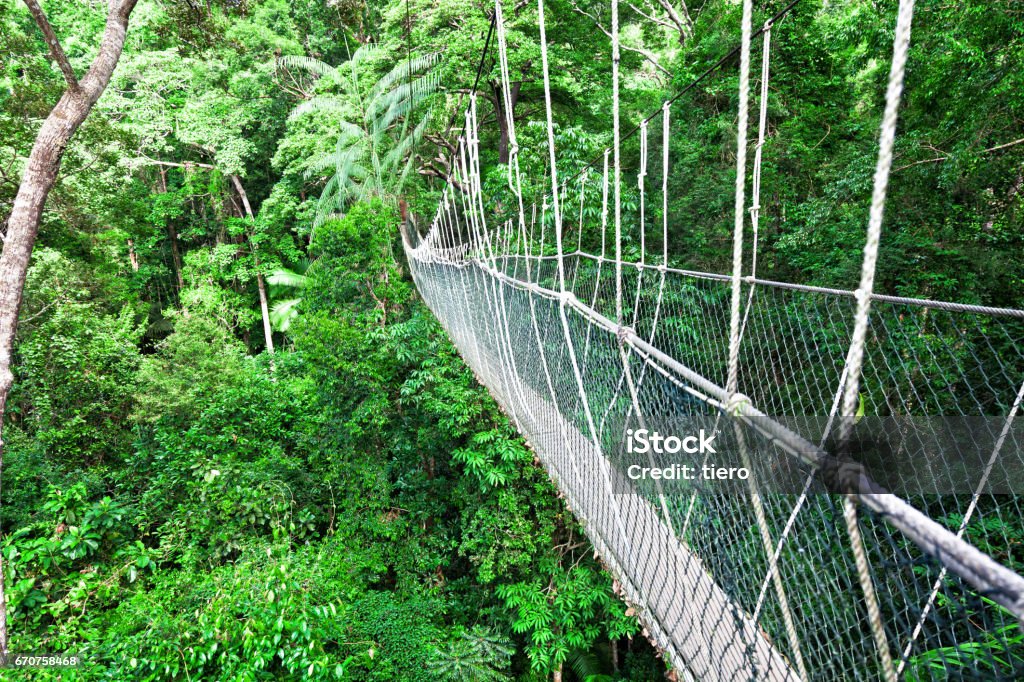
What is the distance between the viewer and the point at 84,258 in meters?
7.15

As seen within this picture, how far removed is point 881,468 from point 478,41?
4477 millimetres

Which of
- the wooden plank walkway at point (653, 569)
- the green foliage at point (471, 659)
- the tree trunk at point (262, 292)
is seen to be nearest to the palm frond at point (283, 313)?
the tree trunk at point (262, 292)

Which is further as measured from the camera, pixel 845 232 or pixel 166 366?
pixel 166 366

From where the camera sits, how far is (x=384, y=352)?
5.48 m

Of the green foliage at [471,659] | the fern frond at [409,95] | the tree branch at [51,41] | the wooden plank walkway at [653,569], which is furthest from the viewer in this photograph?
the fern frond at [409,95]

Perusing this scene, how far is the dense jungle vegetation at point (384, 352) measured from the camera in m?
2.99

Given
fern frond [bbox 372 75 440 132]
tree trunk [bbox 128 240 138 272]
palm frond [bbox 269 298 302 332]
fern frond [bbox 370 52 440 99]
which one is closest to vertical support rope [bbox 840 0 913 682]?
fern frond [bbox 372 75 440 132]

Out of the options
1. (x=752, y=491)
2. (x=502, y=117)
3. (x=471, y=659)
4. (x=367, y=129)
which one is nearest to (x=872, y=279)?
(x=752, y=491)

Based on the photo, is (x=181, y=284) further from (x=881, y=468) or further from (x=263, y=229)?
(x=881, y=468)

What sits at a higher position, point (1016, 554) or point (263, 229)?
point (263, 229)

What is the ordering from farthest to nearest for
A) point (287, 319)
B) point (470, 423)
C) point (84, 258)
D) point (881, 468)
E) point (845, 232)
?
point (287, 319)
point (84, 258)
point (470, 423)
point (845, 232)
point (881, 468)

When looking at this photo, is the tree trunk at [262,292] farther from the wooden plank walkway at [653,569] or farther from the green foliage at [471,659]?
the wooden plank walkway at [653,569]

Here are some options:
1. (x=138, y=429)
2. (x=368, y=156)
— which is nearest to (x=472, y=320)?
(x=368, y=156)

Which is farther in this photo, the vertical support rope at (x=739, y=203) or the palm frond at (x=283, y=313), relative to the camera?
the palm frond at (x=283, y=313)
